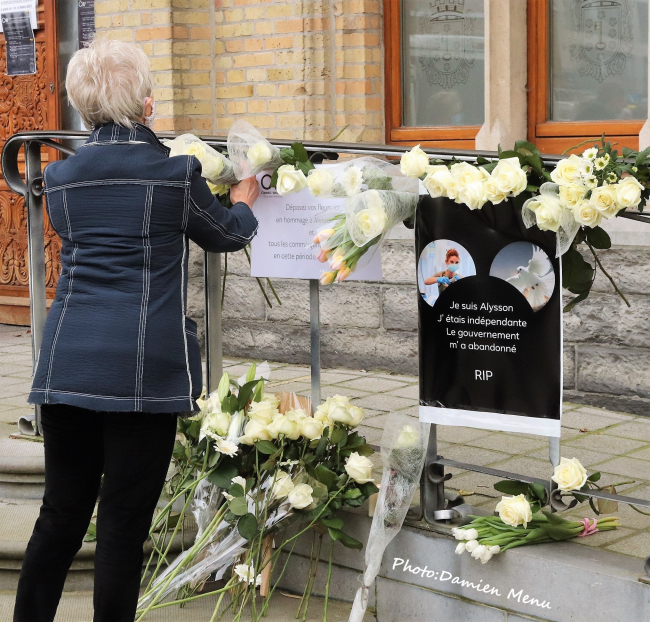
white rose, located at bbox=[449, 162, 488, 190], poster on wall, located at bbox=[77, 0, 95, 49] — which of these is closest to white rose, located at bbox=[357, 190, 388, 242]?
white rose, located at bbox=[449, 162, 488, 190]

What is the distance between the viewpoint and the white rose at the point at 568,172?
2.89m

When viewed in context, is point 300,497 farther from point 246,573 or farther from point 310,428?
point 246,573

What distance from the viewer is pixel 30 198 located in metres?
4.55

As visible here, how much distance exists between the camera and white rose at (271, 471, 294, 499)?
3.40m

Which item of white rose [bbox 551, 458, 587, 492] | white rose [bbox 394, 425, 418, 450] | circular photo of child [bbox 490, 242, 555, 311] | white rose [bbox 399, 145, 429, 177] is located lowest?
white rose [bbox 551, 458, 587, 492]

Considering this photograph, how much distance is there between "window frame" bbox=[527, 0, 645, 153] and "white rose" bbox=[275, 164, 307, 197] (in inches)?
107

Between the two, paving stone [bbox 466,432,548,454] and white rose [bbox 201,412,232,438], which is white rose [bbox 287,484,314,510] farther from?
paving stone [bbox 466,432,548,454]

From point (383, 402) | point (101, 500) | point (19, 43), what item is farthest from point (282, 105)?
point (101, 500)

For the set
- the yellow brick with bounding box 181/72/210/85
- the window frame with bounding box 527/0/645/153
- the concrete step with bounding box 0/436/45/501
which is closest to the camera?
the concrete step with bounding box 0/436/45/501

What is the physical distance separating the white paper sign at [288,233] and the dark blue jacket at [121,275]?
Result: 728 mm

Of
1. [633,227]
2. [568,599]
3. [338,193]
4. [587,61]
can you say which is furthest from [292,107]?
[568,599]

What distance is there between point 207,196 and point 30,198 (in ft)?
6.22

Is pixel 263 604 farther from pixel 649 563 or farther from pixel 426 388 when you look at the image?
pixel 649 563

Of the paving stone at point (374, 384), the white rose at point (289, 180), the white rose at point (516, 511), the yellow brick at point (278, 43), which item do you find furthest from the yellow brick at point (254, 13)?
the white rose at point (516, 511)
